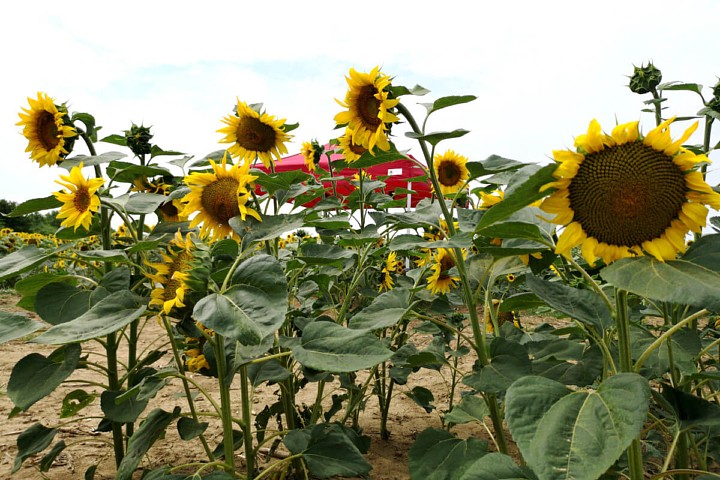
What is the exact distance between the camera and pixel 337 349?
1.09 metres

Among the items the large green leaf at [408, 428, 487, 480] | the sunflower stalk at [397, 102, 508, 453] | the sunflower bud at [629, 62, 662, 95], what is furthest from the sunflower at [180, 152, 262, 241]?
the sunflower bud at [629, 62, 662, 95]

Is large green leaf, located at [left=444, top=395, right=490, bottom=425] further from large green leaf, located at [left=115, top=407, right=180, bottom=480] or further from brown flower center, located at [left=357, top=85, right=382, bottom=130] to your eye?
brown flower center, located at [left=357, top=85, right=382, bottom=130]

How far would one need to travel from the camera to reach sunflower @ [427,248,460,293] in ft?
7.39

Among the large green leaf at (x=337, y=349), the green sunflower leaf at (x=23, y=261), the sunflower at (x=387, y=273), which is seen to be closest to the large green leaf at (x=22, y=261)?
the green sunflower leaf at (x=23, y=261)

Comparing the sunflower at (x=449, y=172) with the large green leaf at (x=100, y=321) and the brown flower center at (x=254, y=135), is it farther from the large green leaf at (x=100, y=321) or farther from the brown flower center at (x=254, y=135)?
the large green leaf at (x=100, y=321)

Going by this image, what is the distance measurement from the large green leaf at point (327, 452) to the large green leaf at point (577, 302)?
0.59 metres

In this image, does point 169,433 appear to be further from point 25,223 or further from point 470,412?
point 25,223

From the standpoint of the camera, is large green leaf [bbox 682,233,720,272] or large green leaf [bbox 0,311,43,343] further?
large green leaf [bbox 0,311,43,343]

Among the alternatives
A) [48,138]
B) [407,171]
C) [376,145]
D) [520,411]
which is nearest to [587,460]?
[520,411]

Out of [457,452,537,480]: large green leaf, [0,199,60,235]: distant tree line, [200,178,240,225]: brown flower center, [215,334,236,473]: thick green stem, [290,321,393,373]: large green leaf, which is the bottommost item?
[457,452,537,480]: large green leaf

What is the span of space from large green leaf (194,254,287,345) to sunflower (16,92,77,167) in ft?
3.44

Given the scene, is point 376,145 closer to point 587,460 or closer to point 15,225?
point 587,460

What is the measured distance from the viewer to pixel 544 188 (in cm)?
90

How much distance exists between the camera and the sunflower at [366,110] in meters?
1.44
